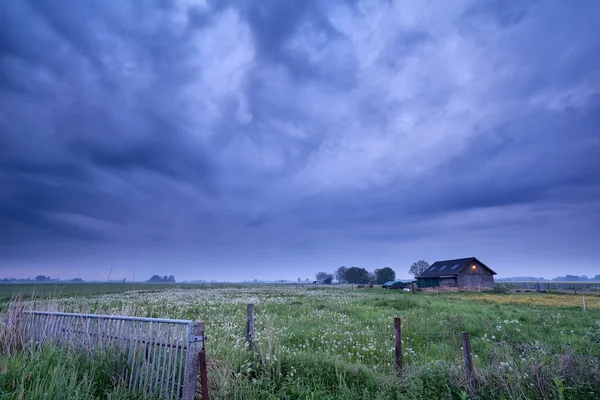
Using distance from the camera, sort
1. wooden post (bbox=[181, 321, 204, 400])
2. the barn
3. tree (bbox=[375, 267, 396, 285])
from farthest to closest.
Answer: tree (bbox=[375, 267, 396, 285]), the barn, wooden post (bbox=[181, 321, 204, 400])

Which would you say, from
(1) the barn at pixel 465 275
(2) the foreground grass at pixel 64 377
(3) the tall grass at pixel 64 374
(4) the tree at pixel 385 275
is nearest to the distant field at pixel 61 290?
(3) the tall grass at pixel 64 374

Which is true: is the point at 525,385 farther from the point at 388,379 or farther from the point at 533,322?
the point at 533,322

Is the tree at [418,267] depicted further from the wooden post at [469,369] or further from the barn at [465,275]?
the wooden post at [469,369]

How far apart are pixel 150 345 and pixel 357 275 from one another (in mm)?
152887

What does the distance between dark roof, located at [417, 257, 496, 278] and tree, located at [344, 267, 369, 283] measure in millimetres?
79862

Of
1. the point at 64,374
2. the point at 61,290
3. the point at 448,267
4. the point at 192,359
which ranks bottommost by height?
the point at 64,374

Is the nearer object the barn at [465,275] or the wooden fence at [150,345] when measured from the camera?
the wooden fence at [150,345]

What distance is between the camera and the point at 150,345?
602cm

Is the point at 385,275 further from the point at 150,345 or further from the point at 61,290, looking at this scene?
the point at 150,345

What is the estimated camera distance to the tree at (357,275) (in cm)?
14640

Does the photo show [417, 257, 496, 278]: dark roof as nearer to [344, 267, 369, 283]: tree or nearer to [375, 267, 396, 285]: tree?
[375, 267, 396, 285]: tree

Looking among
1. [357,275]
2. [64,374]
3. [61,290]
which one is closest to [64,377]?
[64,374]

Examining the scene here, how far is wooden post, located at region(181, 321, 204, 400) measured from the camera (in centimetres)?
520

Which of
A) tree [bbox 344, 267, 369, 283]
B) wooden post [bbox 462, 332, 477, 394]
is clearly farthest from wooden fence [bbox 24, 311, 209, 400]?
tree [bbox 344, 267, 369, 283]
